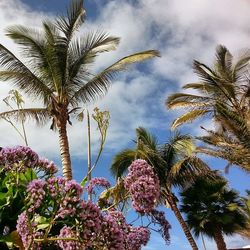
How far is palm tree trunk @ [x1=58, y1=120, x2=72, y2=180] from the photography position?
1141 centimetres

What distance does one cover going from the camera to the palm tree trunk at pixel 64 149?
37.4ft

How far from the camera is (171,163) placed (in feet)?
73.9

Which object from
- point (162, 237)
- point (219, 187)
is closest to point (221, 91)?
point (219, 187)

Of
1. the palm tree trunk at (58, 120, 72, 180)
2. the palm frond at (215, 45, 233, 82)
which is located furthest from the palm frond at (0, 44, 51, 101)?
the palm frond at (215, 45, 233, 82)

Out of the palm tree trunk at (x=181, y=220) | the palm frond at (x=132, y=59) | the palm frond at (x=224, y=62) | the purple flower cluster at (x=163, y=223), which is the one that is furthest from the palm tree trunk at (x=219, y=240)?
the purple flower cluster at (x=163, y=223)

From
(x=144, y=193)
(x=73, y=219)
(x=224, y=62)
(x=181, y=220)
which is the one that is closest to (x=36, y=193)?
(x=73, y=219)

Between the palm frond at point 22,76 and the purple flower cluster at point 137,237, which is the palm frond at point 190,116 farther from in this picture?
the purple flower cluster at point 137,237

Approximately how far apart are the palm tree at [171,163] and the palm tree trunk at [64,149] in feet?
25.8

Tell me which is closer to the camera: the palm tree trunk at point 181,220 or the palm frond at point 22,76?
the palm frond at point 22,76

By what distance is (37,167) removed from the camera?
14.2 feet

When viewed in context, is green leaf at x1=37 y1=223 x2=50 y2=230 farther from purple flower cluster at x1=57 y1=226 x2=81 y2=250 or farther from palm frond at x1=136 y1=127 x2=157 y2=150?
palm frond at x1=136 y1=127 x2=157 y2=150

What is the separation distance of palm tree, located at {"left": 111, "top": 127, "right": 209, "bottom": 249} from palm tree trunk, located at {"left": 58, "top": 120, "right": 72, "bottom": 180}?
25.8 feet

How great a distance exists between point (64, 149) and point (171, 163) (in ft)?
36.7

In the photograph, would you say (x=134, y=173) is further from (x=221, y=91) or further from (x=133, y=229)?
(x=221, y=91)
